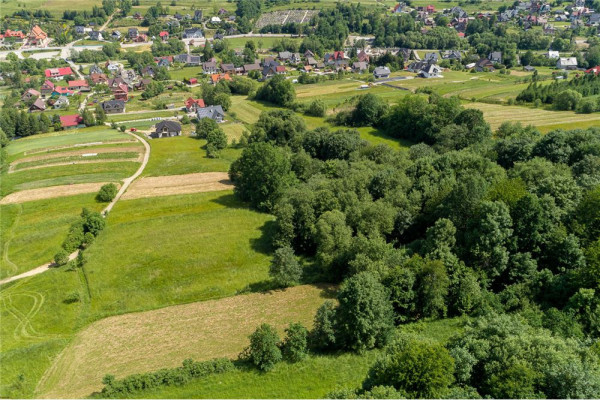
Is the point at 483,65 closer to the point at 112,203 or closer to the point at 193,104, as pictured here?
the point at 193,104

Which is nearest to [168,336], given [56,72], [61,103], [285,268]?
[285,268]

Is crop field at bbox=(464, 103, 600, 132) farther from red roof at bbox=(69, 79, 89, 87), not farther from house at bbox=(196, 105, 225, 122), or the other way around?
red roof at bbox=(69, 79, 89, 87)

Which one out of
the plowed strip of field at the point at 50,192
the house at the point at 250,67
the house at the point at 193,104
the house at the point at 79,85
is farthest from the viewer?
the house at the point at 250,67

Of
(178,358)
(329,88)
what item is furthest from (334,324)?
(329,88)

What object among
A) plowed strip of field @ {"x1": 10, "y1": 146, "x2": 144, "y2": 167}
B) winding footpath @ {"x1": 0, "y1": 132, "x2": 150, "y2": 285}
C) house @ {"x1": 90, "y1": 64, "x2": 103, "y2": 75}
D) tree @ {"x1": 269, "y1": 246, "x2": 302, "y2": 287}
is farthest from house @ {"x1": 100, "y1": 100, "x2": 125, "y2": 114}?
tree @ {"x1": 269, "y1": 246, "x2": 302, "y2": 287}

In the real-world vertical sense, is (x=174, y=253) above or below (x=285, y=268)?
below

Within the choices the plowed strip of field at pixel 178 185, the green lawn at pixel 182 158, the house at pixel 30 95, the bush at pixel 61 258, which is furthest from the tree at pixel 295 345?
the house at pixel 30 95

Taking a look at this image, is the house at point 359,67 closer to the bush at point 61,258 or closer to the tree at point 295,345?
the bush at point 61,258
